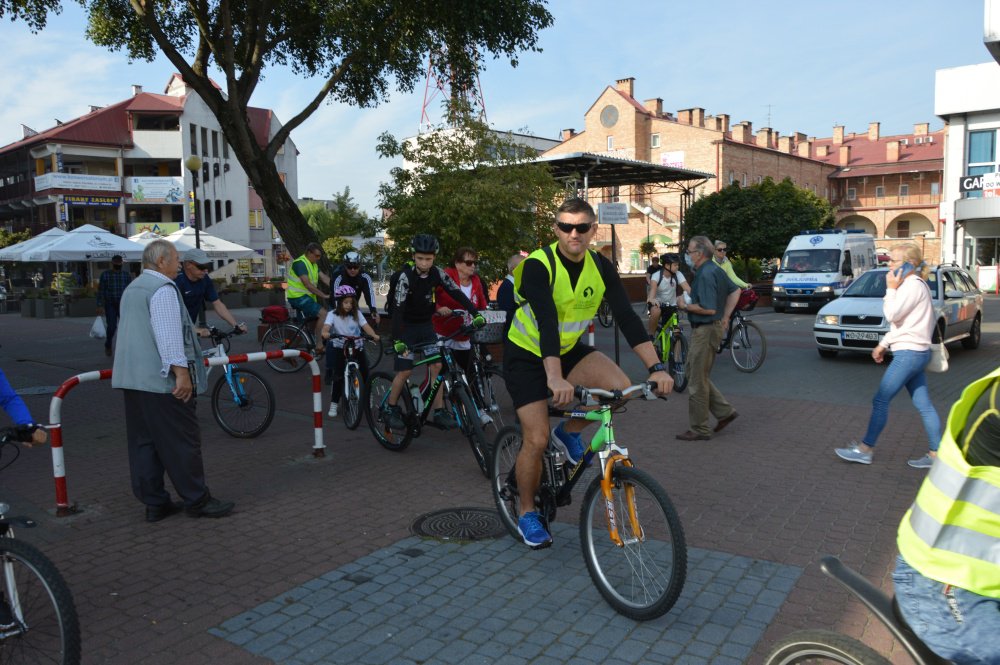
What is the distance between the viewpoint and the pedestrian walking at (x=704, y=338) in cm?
746

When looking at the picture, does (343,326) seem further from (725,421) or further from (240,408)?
(725,421)

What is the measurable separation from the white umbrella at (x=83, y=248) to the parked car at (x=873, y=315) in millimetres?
18097

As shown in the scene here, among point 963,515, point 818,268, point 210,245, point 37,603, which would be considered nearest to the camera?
point 963,515

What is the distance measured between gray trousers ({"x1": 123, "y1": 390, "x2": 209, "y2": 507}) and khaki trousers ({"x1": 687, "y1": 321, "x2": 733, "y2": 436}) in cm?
444

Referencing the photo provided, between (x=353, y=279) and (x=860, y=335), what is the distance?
8.49 meters

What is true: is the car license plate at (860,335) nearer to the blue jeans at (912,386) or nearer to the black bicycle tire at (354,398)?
the blue jeans at (912,386)

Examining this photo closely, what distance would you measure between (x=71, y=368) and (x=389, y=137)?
6.85 metres

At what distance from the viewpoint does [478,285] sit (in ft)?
28.5

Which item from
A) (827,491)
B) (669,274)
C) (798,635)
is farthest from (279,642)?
(669,274)

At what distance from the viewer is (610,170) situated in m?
29.3

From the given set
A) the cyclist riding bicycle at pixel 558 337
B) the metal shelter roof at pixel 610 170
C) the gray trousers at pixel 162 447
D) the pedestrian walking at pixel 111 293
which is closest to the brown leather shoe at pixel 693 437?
the cyclist riding bicycle at pixel 558 337

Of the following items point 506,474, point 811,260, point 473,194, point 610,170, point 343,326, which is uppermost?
point 610,170

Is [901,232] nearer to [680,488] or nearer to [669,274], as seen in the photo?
[669,274]

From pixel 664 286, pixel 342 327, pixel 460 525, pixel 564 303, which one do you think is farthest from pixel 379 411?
pixel 664 286
